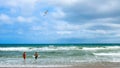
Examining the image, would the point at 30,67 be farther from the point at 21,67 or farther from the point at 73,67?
the point at 73,67

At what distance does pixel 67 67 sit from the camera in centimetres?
2234

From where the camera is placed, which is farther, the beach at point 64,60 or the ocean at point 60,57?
the ocean at point 60,57

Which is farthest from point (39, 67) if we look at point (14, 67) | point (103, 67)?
point (103, 67)

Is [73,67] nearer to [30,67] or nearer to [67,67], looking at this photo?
[67,67]

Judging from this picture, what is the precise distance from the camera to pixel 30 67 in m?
22.4

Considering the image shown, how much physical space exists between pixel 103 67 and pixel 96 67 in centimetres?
66

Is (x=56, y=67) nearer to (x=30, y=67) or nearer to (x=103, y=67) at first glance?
(x=30, y=67)

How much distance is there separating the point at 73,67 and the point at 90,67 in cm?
160

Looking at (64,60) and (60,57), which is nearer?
(64,60)

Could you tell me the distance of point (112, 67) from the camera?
22266 millimetres

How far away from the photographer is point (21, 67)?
22.5m

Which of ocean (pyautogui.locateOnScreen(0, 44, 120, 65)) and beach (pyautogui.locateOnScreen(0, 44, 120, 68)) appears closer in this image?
beach (pyautogui.locateOnScreen(0, 44, 120, 68))

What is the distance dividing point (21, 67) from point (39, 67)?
1.69m

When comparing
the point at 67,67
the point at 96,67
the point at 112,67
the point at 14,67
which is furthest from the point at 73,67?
the point at 14,67
